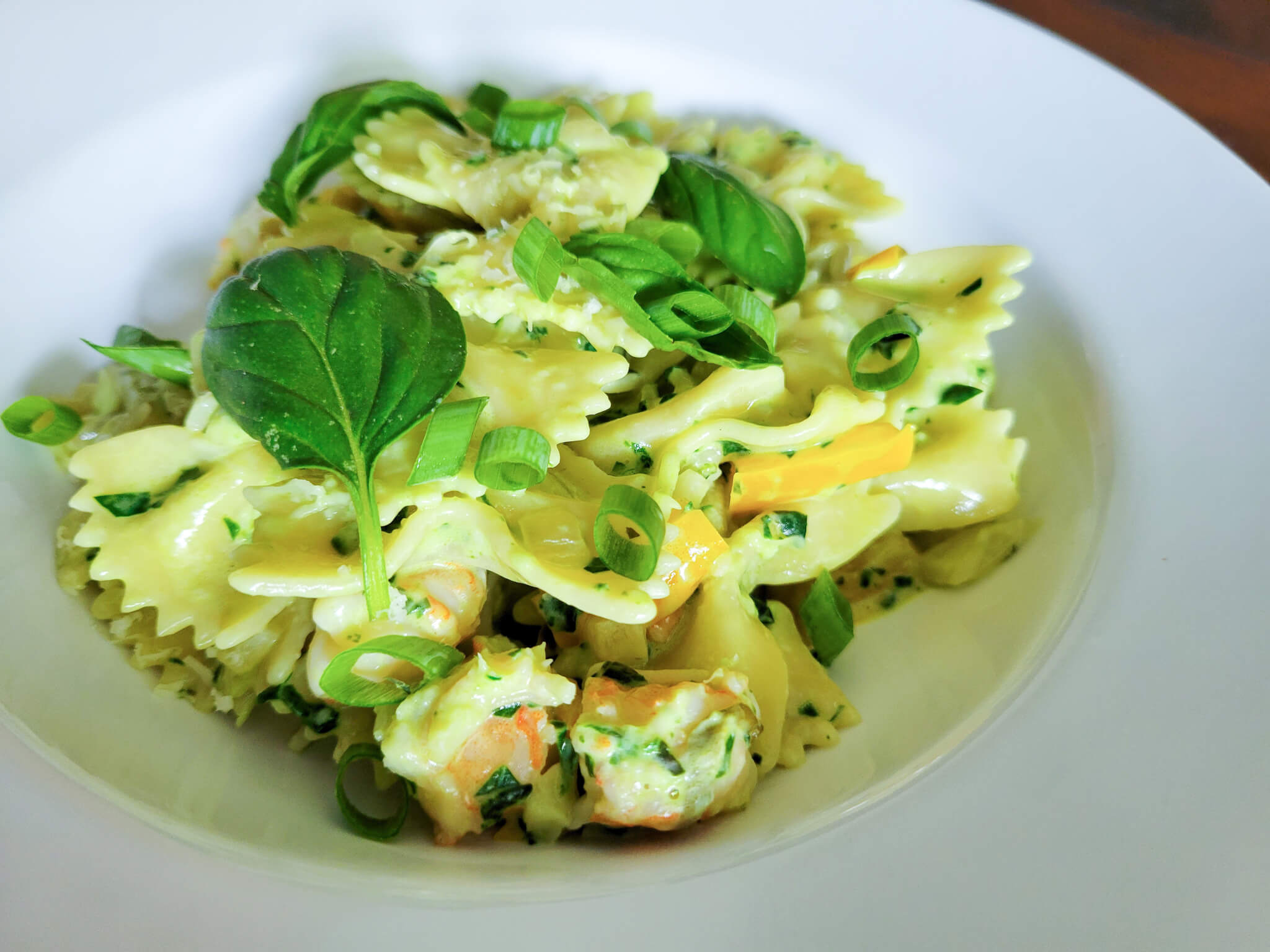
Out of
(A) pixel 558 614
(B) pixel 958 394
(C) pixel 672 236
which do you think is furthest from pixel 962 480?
(A) pixel 558 614

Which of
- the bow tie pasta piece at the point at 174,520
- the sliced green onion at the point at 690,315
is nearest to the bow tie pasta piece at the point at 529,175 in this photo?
the sliced green onion at the point at 690,315

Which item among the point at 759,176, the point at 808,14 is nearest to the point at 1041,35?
the point at 808,14

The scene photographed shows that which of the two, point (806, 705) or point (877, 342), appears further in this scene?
point (877, 342)

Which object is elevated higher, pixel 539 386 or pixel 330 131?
pixel 330 131

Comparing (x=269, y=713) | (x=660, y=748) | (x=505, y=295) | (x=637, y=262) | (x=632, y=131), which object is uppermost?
(x=632, y=131)

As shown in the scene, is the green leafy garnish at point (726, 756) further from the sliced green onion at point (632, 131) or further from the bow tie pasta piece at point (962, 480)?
the sliced green onion at point (632, 131)

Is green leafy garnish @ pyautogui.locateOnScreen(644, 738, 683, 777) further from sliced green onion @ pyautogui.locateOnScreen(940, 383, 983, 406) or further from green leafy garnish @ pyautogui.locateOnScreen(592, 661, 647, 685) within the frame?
sliced green onion @ pyautogui.locateOnScreen(940, 383, 983, 406)

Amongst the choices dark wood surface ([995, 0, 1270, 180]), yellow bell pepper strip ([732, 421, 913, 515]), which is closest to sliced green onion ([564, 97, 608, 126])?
yellow bell pepper strip ([732, 421, 913, 515])

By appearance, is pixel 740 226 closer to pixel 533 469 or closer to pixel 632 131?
pixel 632 131
